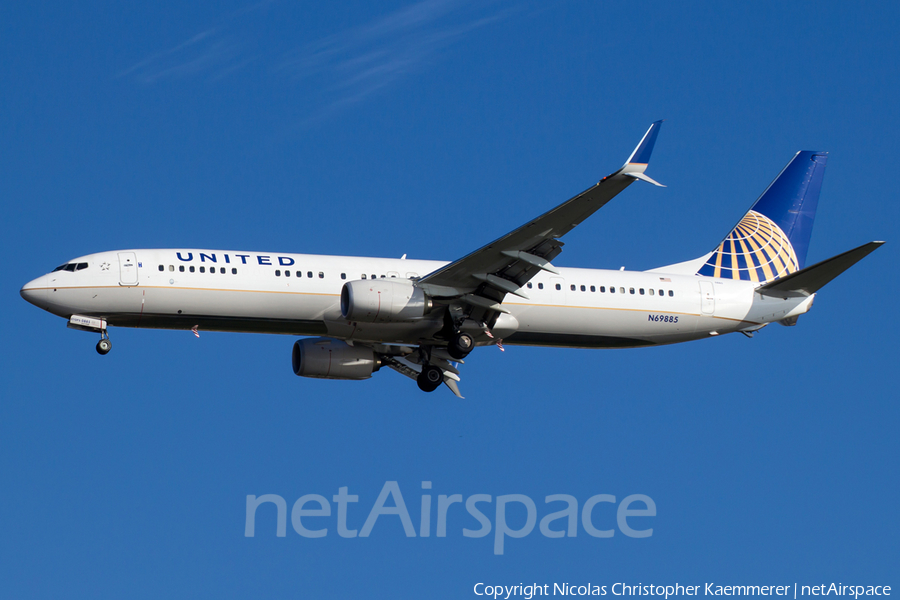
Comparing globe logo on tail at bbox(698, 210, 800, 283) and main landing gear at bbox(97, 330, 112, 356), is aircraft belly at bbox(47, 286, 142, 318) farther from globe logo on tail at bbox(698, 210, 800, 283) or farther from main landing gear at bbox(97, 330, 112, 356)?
globe logo on tail at bbox(698, 210, 800, 283)

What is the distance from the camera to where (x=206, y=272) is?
119 feet

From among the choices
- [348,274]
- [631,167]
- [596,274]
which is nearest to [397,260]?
[348,274]

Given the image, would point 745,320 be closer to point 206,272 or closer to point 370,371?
point 370,371

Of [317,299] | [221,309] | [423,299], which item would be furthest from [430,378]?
[221,309]

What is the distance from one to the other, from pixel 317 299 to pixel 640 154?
12.1 m

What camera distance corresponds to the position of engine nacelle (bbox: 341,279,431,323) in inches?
1387

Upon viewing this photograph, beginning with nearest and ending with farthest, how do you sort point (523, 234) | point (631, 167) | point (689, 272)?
1. point (631, 167)
2. point (523, 234)
3. point (689, 272)

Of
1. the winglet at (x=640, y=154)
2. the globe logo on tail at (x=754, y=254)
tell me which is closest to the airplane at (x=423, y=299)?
the globe logo on tail at (x=754, y=254)

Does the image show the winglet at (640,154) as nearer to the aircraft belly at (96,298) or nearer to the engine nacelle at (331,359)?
the engine nacelle at (331,359)

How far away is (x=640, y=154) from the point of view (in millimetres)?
30172

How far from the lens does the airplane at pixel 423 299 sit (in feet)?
118

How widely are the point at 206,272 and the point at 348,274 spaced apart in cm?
459

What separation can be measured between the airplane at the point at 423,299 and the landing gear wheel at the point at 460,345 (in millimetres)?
Result: 46

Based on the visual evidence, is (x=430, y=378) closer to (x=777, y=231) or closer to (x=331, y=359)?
(x=331, y=359)
